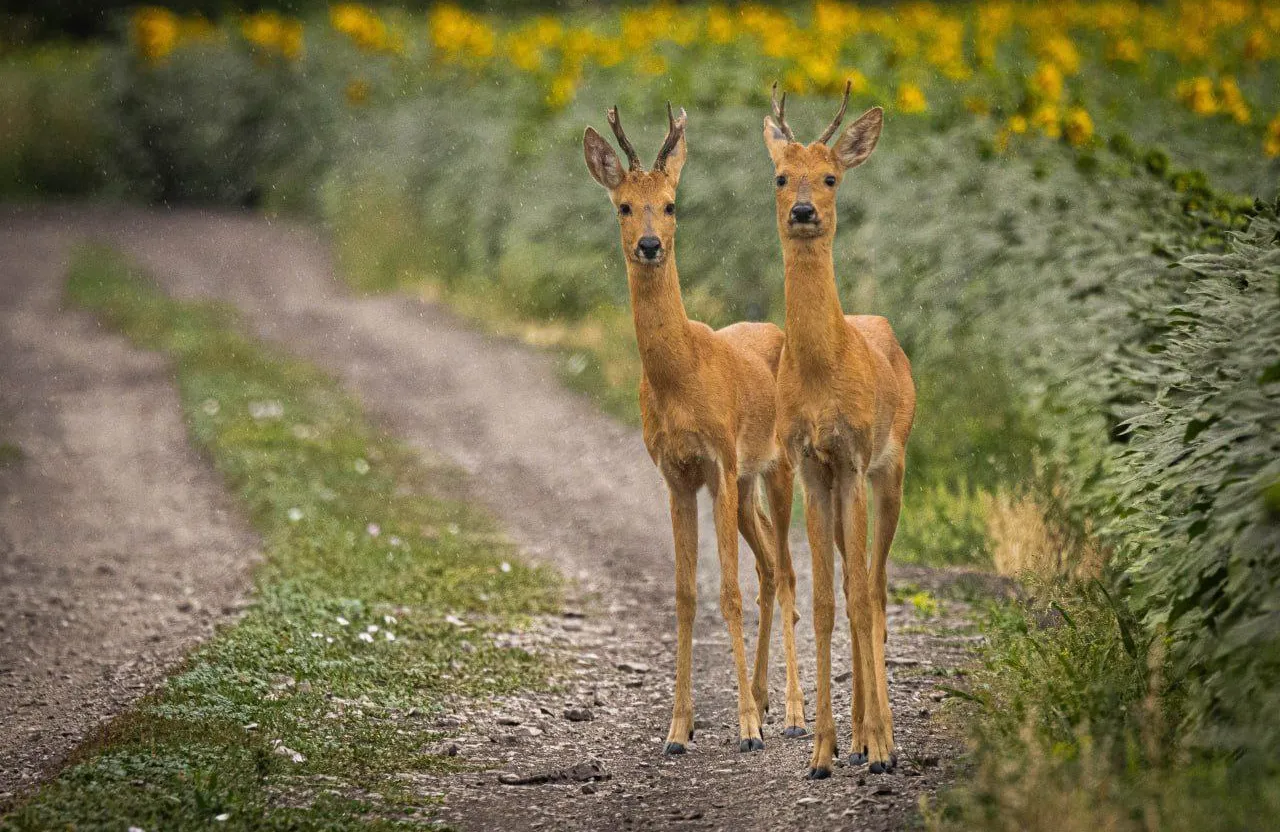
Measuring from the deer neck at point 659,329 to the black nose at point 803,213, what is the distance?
0.60m

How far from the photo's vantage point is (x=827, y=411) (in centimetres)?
582

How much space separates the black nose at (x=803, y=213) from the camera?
18.9ft

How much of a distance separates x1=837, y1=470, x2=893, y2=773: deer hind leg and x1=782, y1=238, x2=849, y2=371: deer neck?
433 mm

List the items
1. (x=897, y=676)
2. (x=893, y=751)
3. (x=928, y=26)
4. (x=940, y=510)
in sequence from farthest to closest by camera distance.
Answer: (x=928, y=26)
(x=940, y=510)
(x=897, y=676)
(x=893, y=751)

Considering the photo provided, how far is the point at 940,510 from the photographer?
995 centimetres

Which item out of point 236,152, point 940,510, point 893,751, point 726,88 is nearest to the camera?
point 893,751

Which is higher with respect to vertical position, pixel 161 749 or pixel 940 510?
pixel 940 510

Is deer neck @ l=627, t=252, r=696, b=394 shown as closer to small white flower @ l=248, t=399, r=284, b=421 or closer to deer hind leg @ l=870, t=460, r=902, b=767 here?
deer hind leg @ l=870, t=460, r=902, b=767

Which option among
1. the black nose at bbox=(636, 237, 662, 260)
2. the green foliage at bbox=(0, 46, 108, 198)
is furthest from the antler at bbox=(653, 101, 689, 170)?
the green foliage at bbox=(0, 46, 108, 198)

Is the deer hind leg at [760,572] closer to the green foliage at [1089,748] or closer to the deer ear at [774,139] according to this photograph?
the green foliage at [1089,748]

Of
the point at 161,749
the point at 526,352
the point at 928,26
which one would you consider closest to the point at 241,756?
the point at 161,749

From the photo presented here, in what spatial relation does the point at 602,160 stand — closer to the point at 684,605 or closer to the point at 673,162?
the point at 673,162

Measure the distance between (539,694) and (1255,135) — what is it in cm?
704

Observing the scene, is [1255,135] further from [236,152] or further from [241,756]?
[236,152]
